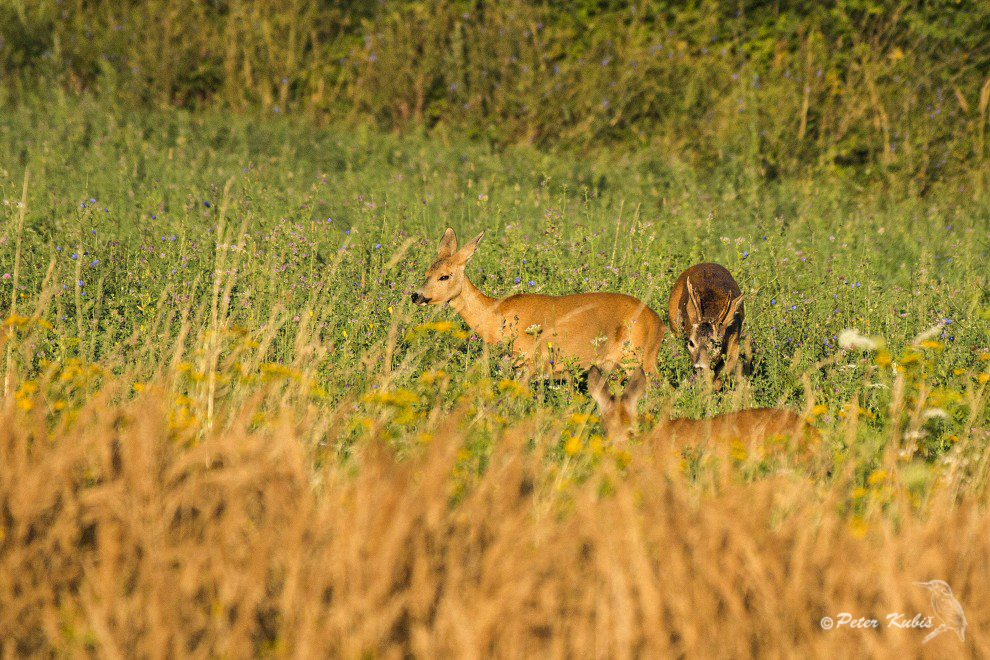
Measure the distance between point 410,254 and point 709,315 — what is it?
204 centimetres

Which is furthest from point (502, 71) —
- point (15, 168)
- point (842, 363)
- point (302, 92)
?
point (842, 363)

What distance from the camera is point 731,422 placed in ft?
13.4

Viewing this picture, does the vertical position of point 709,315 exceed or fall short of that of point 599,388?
it exceeds it

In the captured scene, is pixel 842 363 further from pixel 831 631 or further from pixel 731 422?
pixel 831 631

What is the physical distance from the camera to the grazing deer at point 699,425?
392 centimetres

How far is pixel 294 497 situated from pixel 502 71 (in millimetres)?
10355

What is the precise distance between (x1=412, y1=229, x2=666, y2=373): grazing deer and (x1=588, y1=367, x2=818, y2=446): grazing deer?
2.66 ft

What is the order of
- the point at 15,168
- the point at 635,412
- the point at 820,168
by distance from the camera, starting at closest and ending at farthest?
1. the point at 635,412
2. the point at 15,168
3. the point at 820,168

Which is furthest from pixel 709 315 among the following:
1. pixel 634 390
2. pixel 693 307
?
pixel 634 390

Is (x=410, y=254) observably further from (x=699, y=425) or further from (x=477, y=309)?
(x=699, y=425)

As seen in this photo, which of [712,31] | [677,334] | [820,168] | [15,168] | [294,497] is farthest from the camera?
[712,31]

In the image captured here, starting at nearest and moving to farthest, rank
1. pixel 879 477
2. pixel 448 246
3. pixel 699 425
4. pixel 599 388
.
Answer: pixel 879 477 < pixel 699 425 < pixel 599 388 < pixel 448 246

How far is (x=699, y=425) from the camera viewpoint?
4.23 m

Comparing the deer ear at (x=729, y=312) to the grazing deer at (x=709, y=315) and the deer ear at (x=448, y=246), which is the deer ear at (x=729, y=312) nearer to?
the grazing deer at (x=709, y=315)
